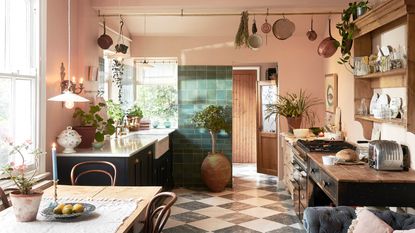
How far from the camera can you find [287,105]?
254 inches

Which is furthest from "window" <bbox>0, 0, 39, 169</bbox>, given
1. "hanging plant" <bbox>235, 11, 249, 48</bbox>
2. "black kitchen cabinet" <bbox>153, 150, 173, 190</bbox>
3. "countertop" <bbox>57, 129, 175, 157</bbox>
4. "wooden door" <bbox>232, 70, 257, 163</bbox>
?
"wooden door" <bbox>232, 70, 257, 163</bbox>

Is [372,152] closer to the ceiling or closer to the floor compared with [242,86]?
closer to the floor

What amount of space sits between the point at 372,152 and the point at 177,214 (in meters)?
2.68

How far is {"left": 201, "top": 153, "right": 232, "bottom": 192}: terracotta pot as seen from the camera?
648 cm

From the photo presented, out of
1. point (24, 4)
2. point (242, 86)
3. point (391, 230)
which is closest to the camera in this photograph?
point (391, 230)

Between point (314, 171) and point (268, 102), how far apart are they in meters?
3.89

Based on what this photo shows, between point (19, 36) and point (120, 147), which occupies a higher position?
point (19, 36)

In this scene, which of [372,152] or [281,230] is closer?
[372,152]

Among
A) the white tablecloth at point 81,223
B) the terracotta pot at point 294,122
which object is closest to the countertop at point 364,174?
the white tablecloth at point 81,223

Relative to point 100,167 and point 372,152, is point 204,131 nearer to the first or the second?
point 100,167

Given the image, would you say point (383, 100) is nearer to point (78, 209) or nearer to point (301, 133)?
point (301, 133)

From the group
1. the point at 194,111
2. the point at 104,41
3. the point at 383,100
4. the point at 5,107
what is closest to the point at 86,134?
the point at 104,41

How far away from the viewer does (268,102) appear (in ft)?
25.5

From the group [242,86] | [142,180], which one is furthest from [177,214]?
[242,86]
